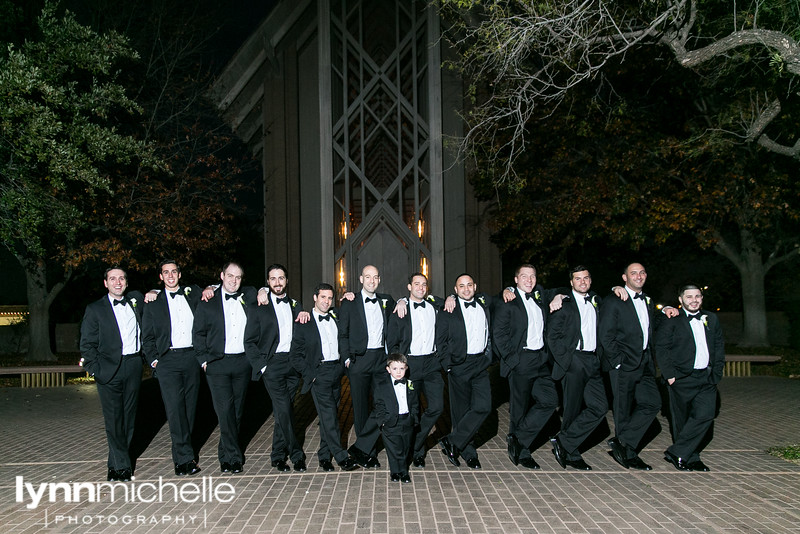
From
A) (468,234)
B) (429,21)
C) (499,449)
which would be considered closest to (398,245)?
(468,234)

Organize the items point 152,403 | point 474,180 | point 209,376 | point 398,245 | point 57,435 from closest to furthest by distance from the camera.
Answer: point 209,376 → point 57,435 → point 152,403 → point 474,180 → point 398,245

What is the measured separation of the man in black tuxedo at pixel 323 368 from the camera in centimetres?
640

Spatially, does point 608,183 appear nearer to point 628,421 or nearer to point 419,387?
point 628,421

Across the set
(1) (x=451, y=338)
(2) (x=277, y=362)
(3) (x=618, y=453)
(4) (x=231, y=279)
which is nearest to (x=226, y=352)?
(2) (x=277, y=362)

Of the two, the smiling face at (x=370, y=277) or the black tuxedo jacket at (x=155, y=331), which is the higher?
the smiling face at (x=370, y=277)

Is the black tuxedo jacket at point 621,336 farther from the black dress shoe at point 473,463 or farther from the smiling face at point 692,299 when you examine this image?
the black dress shoe at point 473,463

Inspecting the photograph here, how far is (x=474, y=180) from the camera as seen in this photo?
16344mm

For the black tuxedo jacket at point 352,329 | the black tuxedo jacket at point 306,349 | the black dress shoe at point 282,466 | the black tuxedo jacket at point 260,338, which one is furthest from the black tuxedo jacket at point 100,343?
the black tuxedo jacket at point 352,329

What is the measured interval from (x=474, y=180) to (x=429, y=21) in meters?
4.76


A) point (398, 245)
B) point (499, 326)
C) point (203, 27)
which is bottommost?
point (499, 326)

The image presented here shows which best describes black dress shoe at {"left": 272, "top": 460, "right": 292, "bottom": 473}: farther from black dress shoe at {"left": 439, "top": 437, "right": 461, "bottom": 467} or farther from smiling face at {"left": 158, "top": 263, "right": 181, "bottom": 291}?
smiling face at {"left": 158, "top": 263, "right": 181, "bottom": 291}

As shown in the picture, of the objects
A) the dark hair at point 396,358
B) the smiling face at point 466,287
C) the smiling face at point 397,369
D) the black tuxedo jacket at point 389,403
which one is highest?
the smiling face at point 466,287

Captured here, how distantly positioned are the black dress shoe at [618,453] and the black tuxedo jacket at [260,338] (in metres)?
3.87

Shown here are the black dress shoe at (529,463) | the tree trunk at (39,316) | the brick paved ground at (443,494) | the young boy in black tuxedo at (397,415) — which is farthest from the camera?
the tree trunk at (39,316)
